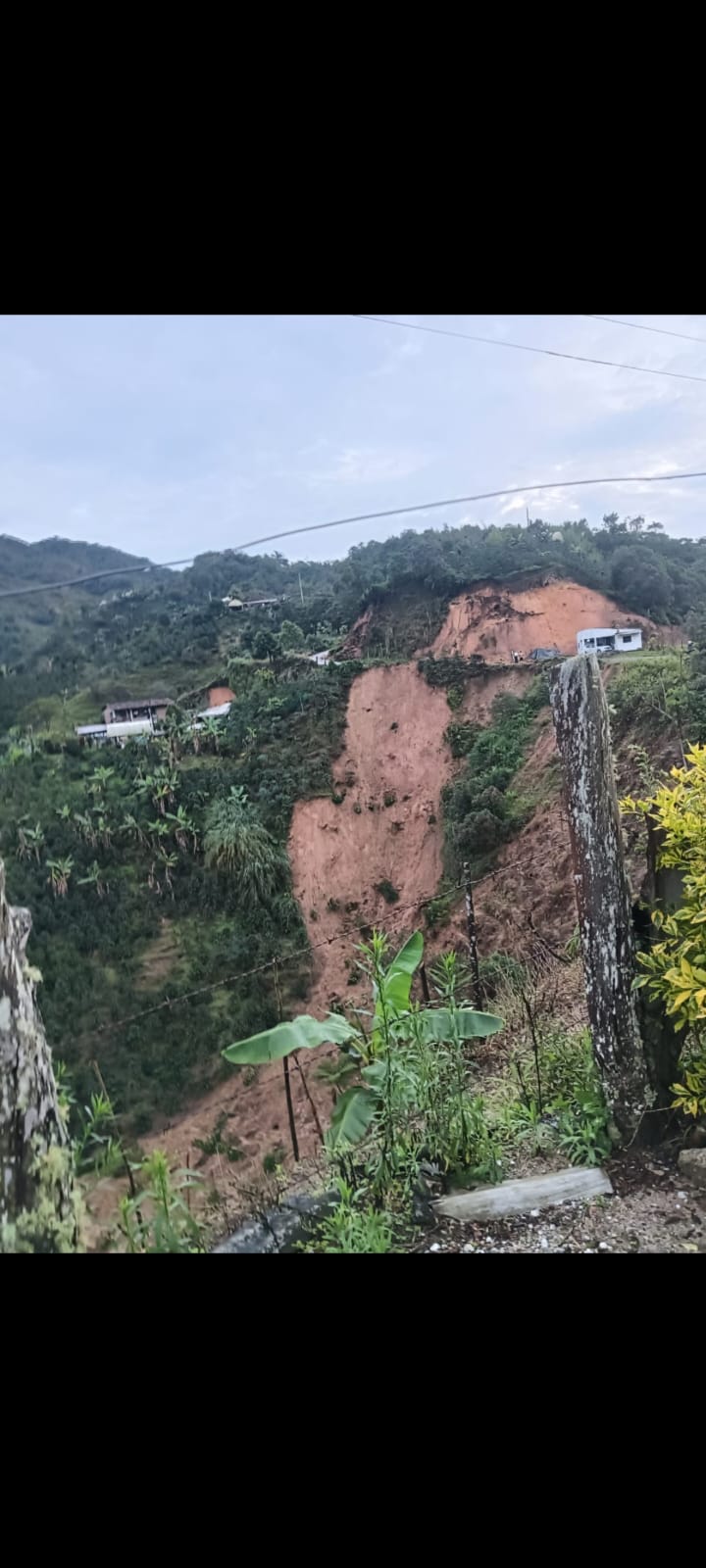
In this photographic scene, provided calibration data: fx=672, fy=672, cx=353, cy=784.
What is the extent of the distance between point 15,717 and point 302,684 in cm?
94

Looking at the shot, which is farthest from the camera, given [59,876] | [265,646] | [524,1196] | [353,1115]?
[265,646]

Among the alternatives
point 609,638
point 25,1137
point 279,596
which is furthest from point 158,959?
point 609,638

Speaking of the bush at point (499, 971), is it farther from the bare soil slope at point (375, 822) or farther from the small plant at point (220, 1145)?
the small plant at point (220, 1145)

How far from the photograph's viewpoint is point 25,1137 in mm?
1290

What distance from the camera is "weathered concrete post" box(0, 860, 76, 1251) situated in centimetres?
126

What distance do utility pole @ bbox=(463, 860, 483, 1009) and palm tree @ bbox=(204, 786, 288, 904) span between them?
0.60 metres

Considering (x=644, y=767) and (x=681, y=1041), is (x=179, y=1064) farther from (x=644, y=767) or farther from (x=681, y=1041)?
(x=644, y=767)

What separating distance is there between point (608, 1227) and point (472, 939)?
0.93 metres

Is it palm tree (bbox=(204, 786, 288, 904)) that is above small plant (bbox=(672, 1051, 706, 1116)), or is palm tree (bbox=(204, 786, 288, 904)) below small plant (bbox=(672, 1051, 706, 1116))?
above

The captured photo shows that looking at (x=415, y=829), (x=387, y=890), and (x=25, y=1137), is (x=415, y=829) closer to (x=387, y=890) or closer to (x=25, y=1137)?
(x=387, y=890)

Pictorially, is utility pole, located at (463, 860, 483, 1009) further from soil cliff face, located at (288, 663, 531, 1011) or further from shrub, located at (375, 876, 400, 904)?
shrub, located at (375, 876, 400, 904)

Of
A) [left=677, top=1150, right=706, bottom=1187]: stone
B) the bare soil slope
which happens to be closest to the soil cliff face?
the bare soil slope
